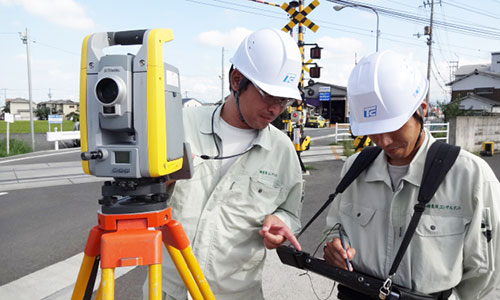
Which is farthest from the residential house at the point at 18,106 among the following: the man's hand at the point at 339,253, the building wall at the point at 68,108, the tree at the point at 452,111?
the man's hand at the point at 339,253

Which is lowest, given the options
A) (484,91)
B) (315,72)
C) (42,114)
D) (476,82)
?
(315,72)

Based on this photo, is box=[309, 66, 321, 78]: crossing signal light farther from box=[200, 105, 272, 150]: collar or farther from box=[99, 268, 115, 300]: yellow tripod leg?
box=[99, 268, 115, 300]: yellow tripod leg

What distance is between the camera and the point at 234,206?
60.6 inches

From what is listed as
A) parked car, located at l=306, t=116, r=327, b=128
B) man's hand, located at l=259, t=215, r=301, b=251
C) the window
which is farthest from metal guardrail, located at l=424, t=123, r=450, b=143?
the window

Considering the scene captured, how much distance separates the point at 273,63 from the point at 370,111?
46 cm

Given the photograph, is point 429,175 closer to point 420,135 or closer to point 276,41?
point 420,135

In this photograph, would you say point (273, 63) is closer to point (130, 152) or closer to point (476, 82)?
point (130, 152)

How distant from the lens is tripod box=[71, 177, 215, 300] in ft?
3.58

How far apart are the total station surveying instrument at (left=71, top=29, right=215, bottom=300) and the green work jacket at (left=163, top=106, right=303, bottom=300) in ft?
0.86

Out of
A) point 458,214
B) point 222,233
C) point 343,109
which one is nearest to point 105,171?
point 222,233

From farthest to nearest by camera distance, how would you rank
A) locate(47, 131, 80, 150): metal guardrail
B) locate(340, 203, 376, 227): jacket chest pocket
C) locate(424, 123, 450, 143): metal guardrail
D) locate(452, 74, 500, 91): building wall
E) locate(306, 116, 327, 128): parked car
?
1. locate(452, 74, 500, 91): building wall
2. locate(306, 116, 327, 128): parked car
3. locate(47, 131, 80, 150): metal guardrail
4. locate(424, 123, 450, 143): metal guardrail
5. locate(340, 203, 376, 227): jacket chest pocket

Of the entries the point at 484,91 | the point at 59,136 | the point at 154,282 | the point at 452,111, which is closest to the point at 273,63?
the point at 154,282

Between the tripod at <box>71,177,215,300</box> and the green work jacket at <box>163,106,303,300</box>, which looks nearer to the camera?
the tripod at <box>71,177,215,300</box>

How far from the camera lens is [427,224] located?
134cm
